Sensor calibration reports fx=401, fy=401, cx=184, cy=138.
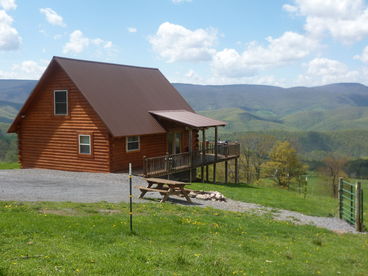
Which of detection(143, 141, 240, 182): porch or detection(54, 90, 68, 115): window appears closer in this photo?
detection(143, 141, 240, 182): porch

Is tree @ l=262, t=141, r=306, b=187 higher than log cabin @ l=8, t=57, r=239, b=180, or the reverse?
log cabin @ l=8, t=57, r=239, b=180

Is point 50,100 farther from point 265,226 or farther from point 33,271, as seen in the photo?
point 33,271

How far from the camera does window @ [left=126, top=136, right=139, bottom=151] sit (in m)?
27.1

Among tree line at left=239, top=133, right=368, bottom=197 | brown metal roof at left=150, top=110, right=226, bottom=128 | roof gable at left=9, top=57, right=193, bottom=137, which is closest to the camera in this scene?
roof gable at left=9, top=57, right=193, bottom=137

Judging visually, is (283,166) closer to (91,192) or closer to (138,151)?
(138,151)

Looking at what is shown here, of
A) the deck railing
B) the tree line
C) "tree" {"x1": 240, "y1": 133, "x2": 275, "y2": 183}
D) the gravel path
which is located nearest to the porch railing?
the deck railing

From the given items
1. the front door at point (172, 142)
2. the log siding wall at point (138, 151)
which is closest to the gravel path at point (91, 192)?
the log siding wall at point (138, 151)

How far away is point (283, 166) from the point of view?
66500 millimetres

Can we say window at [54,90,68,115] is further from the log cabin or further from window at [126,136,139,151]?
window at [126,136,139,151]

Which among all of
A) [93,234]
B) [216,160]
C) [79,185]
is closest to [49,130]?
[79,185]

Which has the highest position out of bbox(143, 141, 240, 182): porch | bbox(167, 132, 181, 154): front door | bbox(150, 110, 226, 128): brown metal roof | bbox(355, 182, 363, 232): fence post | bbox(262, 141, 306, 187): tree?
bbox(150, 110, 226, 128): brown metal roof

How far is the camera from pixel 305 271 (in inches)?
365

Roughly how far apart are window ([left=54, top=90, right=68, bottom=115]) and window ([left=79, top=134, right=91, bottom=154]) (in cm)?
215

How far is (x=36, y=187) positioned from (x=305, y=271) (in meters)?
14.7
